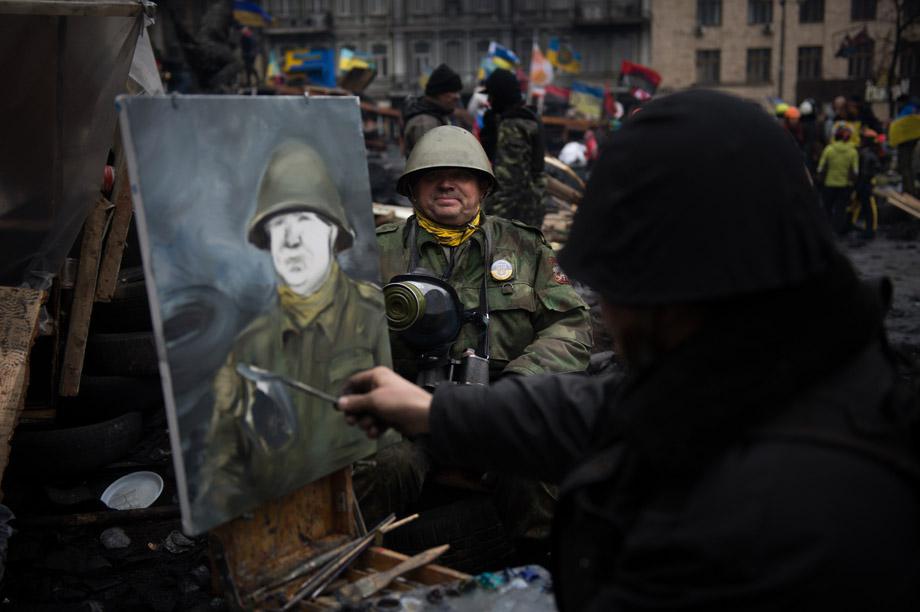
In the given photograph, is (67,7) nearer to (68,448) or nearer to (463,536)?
(68,448)

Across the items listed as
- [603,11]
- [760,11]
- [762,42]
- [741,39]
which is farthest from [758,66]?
[603,11]

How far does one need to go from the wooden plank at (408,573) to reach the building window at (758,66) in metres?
44.1

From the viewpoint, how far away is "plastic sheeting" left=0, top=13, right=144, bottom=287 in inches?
154

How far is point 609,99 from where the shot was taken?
83.6 ft

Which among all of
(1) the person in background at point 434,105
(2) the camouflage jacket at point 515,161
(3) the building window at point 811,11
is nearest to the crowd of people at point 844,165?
(2) the camouflage jacket at point 515,161

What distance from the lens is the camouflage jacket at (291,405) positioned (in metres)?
2.02

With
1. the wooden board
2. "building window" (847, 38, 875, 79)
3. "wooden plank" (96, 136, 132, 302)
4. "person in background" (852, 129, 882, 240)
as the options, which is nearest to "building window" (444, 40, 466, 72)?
"building window" (847, 38, 875, 79)

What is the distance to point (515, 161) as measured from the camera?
7.89 meters

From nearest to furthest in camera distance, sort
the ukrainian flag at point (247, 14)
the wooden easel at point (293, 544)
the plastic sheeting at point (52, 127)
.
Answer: the wooden easel at point (293, 544) < the plastic sheeting at point (52, 127) < the ukrainian flag at point (247, 14)

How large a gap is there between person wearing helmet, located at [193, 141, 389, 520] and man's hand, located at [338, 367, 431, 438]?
0.74 feet

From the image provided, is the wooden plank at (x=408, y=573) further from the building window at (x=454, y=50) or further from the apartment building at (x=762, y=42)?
the building window at (x=454, y=50)

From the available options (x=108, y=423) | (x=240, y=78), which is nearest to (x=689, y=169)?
(x=108, y=423)

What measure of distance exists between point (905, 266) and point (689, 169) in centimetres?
1066

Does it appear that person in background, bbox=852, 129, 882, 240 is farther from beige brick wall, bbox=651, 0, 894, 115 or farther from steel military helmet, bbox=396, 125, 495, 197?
beige brick wall, bbox=651, 0, 894, 115
